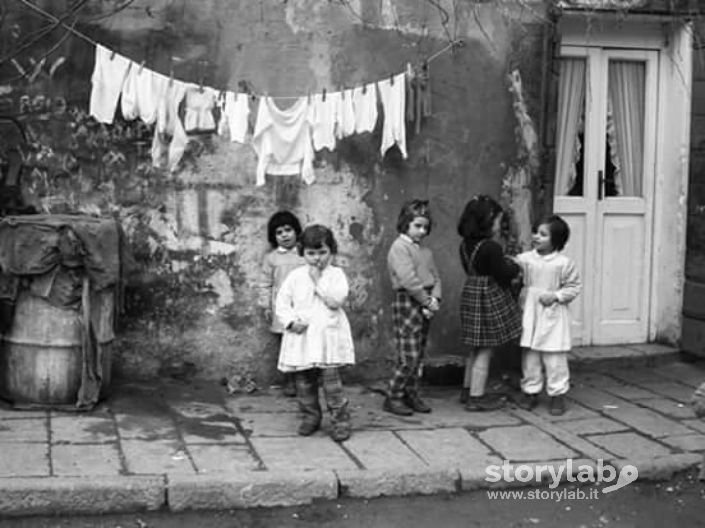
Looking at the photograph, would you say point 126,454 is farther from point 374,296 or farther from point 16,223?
point 374,296

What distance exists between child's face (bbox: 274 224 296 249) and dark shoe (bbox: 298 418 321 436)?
1.60m

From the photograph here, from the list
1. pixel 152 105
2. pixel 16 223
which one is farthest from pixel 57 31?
pixel 16 223

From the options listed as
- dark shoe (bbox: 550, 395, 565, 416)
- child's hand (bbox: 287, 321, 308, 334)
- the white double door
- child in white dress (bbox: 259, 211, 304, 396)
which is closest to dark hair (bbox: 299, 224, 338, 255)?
child's hand (bbox: 287, 321, 308, 334)

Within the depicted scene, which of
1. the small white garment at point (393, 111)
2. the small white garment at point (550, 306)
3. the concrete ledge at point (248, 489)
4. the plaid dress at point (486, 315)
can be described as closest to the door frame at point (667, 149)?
the small white garment at point (393, 111)

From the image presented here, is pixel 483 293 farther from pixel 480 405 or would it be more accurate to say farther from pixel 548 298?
pixel 480 405

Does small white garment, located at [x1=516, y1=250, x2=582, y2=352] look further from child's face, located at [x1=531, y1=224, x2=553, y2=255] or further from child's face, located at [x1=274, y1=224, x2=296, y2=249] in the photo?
child's face, located at [x1=274, y1=224, x2=296, y2=249]

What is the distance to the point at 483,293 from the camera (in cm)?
812

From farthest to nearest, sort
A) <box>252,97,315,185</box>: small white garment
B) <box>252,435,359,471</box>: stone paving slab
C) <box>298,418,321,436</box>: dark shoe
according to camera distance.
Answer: <box>252,97,315,185</box>: small white garment < <box>298,418,321,436</box>: dark shoe < <box>252,435,359,471</box>: stone paving slab

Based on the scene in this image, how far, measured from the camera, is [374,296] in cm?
902

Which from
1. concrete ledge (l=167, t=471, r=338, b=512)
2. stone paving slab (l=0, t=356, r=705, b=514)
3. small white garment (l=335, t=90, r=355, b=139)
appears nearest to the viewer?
concrete ledge (l=167, t=471, r=338, b=512)

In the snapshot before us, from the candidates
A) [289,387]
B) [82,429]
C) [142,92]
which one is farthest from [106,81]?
[289,387]

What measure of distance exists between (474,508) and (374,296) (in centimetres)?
289

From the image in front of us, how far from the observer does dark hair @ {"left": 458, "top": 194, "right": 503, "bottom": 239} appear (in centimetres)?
808

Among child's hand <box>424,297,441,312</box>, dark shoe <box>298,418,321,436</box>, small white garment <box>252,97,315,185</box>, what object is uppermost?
small white garment <box>252,97,315,185</box>
